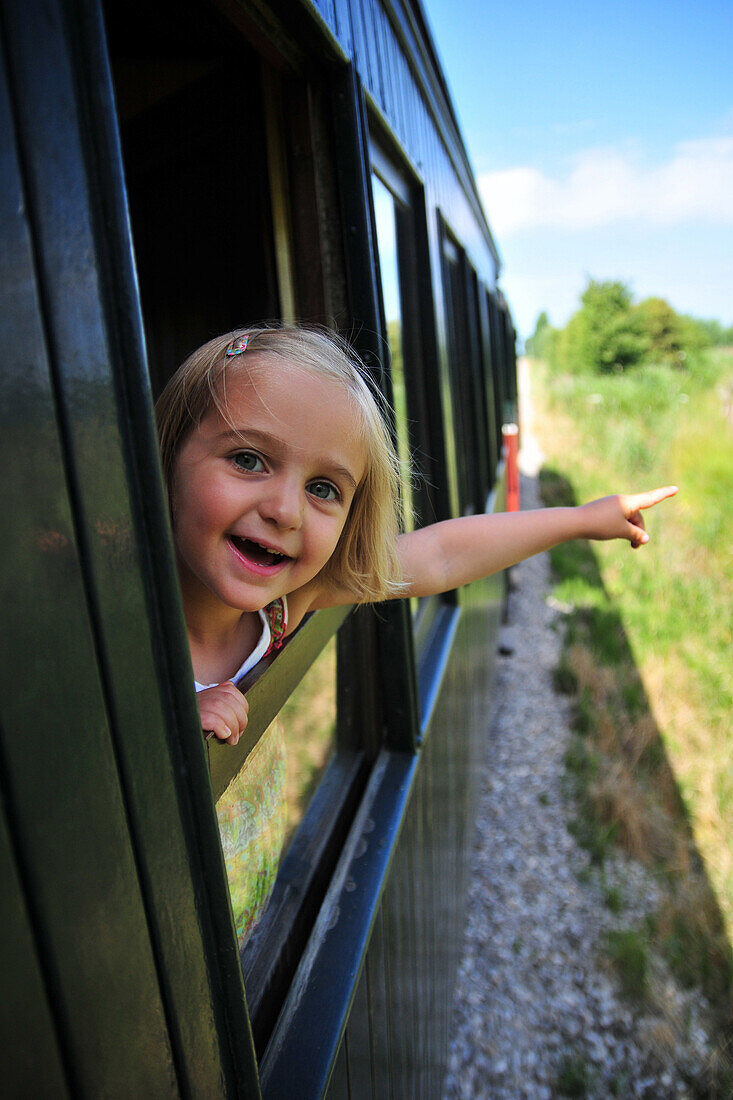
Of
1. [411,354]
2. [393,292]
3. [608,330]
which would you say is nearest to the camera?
[393,292]

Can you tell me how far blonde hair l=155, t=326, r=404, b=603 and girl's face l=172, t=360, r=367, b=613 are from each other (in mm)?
21

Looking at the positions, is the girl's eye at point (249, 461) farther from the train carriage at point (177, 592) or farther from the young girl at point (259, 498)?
the train carriage at point (177, 592)

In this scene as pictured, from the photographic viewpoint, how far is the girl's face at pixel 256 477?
834mm

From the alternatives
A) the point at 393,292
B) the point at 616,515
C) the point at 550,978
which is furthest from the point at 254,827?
the point at 550,978

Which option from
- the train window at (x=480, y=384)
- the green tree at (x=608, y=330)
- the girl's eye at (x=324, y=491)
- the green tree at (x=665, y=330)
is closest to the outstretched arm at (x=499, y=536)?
the girl's eye at (x=324, y=491)

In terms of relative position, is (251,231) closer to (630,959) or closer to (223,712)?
(223,712)

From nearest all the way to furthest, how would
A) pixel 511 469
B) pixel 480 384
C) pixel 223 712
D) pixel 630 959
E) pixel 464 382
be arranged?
pixel 223 712, pixel 630 959, pixel 464 382, pixel 480 384, pixel 511 469

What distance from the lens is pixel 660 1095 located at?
2439 mm

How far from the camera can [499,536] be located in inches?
51.4

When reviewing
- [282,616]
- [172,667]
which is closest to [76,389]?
[172,667]

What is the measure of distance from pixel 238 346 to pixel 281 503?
8.8 inches

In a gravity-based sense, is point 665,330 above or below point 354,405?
above

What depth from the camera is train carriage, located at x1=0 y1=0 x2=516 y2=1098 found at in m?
0.45

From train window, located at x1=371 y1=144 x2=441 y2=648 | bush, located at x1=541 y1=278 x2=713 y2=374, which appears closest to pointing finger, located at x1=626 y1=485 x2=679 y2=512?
train window, located at x1=371 y1=144 x2=441 y2=648
